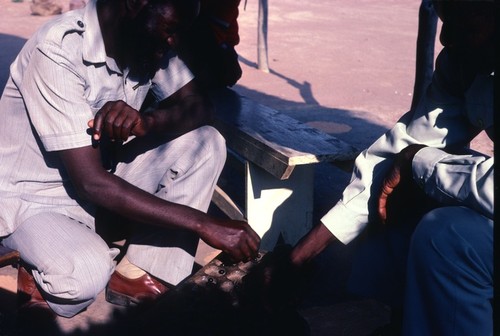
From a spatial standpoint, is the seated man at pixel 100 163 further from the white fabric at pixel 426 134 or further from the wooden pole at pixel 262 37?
the wooden pole at pixel 262 37

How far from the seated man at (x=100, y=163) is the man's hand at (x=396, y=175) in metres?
0.50

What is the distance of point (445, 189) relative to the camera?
222 centimetres

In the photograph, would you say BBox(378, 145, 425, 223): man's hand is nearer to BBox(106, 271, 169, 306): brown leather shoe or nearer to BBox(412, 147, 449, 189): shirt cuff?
BBox(412, 147, 449, 189): shirt cuff

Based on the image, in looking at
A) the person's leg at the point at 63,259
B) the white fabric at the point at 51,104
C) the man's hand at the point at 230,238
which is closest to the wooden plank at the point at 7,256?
the person's leg at the point at 63,259

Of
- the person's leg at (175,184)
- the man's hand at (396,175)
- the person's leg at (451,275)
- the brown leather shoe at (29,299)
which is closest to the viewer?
the person's leg at (451,275)

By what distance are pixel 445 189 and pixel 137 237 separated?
139 centimetres

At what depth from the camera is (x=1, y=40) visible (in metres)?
11.2

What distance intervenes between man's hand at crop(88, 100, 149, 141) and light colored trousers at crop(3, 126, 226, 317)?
308mm

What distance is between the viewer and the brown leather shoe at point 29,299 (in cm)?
277

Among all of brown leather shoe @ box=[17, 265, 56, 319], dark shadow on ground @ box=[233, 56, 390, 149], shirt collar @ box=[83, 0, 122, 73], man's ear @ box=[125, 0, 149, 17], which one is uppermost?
man's ear @ box=[125, 0, 149, 17]

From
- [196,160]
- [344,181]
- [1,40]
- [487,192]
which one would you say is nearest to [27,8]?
[1,40]

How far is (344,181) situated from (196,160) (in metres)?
1.93

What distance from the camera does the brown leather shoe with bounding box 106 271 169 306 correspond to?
2.95 m

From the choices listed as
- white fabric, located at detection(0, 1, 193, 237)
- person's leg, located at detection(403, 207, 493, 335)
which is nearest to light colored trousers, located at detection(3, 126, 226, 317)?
white fabric, located at detection(0, 1, 193, 237)
